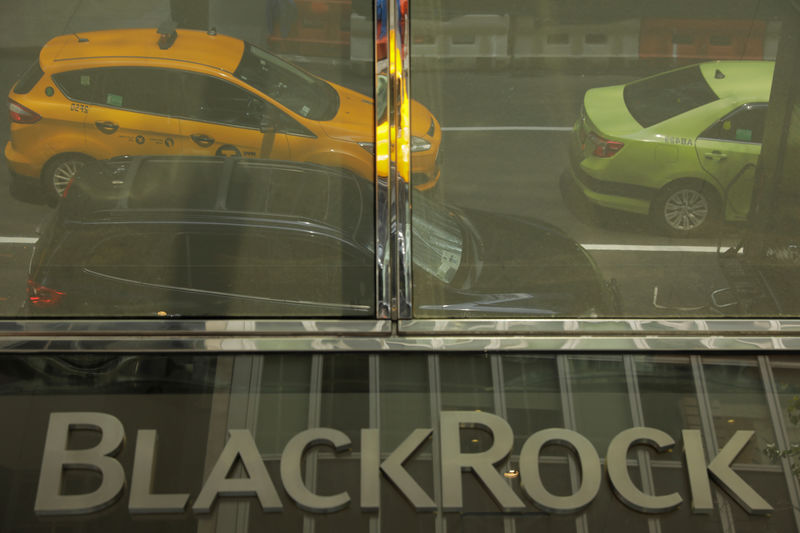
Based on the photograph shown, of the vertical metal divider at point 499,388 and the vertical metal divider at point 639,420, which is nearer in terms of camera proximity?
the vertical metal divider at point 639,420

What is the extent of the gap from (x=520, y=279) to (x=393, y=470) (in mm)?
1002

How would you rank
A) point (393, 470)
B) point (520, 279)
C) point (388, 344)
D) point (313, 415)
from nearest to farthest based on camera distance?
point (393, 470) < point (313, 415) < point (388, 344) < point (520, 279)

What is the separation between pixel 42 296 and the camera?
335cm

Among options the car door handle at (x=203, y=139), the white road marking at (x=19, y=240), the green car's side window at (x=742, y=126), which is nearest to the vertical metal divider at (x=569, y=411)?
the green car's side window at (x=742, y=126)

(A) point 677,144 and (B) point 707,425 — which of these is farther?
(A) point 677,144

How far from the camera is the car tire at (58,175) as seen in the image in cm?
342

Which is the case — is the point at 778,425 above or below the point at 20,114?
below

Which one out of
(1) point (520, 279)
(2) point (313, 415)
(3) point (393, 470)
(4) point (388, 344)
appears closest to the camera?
(3) point (393, 470)

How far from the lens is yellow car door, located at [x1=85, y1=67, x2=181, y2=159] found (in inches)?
134

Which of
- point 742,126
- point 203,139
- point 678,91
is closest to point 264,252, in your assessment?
point 203,139

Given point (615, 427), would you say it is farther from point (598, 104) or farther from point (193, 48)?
point (193, 48)

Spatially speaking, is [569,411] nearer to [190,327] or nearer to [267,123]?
[190,327]

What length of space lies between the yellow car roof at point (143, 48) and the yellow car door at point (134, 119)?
0.35 ft

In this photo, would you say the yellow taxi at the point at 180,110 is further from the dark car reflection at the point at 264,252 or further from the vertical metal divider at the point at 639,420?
the vertical metal divider at the point at 639,420
